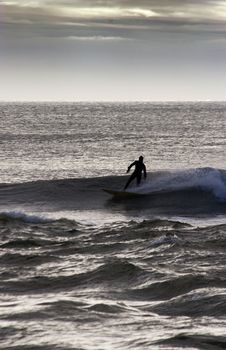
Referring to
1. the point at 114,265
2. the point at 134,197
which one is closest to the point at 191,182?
the point at 134,197

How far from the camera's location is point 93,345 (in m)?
9.91

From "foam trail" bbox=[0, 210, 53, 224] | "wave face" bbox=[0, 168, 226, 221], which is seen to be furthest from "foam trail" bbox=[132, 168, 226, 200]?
"foam trail" bbox=[0, 210, 53, 224]

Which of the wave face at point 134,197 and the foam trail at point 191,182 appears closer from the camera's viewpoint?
the wave face at point 134,197

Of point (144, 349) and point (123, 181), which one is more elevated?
point (144, 349)

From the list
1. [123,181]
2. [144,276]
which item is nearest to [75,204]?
[123,181]

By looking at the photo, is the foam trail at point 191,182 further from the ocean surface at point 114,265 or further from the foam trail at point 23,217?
the foam trail at point 23,217

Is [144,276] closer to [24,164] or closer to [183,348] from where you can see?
[183,348]

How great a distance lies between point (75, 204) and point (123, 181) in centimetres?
582

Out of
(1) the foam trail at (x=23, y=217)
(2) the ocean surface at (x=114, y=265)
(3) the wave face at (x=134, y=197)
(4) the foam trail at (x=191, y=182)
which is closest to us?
(2) the ocean surface at (x=114, y=265)

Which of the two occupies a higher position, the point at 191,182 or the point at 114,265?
the point at 114,265

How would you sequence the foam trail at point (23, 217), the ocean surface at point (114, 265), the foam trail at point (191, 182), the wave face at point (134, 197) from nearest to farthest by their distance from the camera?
the ocean surface at point (114, 265), the foam trail at point (23, 217), the wave face at point (134, 197), the foam trail at point (191, 182)

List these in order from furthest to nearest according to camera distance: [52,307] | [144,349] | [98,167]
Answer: [98,167] < [52,307] < [144,349]

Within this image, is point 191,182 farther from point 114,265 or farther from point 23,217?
point 114,265

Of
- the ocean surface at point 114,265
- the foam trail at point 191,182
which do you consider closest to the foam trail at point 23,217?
the ocean surface at point 114,265
